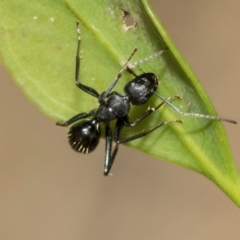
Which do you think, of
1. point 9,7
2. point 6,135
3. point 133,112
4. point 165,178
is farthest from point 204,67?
point 9,7

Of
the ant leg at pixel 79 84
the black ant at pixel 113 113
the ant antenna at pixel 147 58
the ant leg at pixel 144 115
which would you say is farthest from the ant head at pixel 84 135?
the ant antenna at pixel 147 58

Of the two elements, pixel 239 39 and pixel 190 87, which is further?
pixel 239 39

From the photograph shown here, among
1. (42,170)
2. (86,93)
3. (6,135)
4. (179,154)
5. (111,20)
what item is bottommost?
(42,170)

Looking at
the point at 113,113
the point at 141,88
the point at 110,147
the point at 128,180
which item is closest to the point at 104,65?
the point at 141,88

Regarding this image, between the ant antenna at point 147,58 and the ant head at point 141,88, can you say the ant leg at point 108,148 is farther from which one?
the ant antenna at point 147,58

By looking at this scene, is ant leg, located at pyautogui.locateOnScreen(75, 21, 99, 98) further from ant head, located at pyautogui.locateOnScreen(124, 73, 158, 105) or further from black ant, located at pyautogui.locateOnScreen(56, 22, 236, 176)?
ant head, located at pyautogui.locateOnScreen(124, 73, 158, 105)

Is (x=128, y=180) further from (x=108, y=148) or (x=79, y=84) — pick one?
(x=79, y=84)

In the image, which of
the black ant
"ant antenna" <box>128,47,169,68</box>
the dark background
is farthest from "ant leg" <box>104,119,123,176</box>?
the dark background

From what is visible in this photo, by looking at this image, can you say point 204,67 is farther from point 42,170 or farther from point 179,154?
point 179,154
